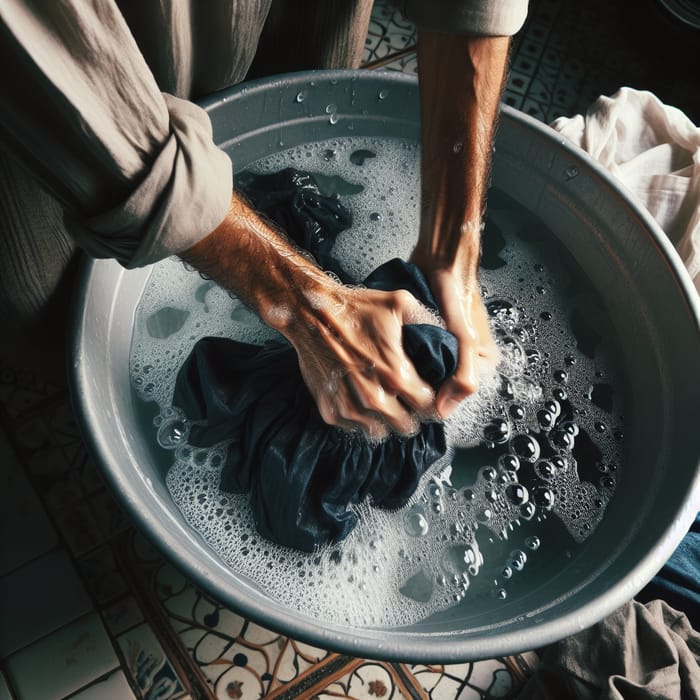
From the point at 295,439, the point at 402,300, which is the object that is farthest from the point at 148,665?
the point at 402,300

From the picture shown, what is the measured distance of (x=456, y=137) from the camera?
2.69 feet

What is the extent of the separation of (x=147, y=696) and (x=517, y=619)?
54 cm

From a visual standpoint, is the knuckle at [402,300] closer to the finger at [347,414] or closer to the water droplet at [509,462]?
the finger at [347,414]

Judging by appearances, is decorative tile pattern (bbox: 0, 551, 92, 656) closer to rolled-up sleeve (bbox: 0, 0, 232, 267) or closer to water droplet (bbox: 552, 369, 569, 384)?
rolled-up sleeve (bbox: 0, 0, 232, 267)

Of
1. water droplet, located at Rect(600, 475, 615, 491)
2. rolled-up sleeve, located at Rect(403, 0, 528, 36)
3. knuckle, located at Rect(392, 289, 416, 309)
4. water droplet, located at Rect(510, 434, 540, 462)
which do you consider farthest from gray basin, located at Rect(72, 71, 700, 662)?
knuckle, located at Rect(392, 289, 416, 309)

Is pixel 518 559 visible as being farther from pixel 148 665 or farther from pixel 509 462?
pixel 148 665

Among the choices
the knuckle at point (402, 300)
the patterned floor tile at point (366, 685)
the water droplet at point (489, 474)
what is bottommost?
the patterned floor tile at point (366, 685)

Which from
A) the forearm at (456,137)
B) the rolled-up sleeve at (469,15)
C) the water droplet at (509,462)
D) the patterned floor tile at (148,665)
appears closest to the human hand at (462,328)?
the forearm at (456,137)

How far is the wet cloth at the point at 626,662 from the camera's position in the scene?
0.86m

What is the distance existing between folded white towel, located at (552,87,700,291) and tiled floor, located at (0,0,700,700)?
A: 749 mm

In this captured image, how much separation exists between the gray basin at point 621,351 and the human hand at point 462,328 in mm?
224

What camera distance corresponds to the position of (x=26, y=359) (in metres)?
0.91

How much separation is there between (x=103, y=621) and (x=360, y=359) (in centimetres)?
58

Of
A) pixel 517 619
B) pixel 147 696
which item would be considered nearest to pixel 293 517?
pixel 517 619
